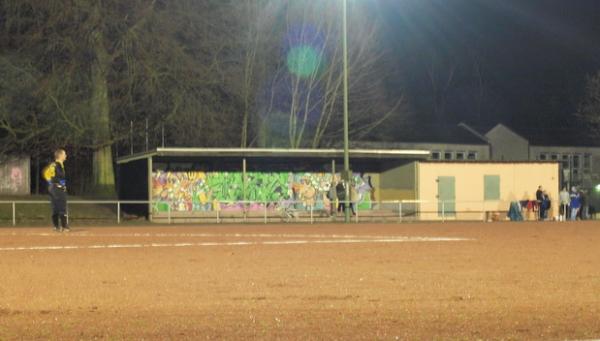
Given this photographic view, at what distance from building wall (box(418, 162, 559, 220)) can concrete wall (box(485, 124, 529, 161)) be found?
30.0 m

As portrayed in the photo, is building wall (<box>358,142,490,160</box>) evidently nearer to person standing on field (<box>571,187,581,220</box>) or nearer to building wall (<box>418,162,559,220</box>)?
building wall (<box>418,162,559,220</box>)

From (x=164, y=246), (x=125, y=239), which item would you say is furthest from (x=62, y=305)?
(x=125, y=239)

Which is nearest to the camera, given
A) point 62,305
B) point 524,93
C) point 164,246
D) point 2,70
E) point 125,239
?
point 62,305

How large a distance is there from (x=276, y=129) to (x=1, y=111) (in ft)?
54.9

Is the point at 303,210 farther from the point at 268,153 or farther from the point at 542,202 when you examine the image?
the point at 542,202

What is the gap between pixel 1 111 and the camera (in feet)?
119

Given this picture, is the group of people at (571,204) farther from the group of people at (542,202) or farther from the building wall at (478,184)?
the group of people at (542,202)

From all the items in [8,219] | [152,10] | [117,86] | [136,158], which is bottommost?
[8,219]

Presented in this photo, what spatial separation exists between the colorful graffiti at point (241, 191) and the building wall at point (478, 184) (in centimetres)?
273

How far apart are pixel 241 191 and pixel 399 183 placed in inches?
279

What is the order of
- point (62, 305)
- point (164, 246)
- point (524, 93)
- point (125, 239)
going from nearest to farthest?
point (62, 305), point (164, 246), point (125, 239), point (524, 93)

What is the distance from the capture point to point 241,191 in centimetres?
3856

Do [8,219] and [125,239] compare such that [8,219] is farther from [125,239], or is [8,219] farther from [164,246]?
[164,246]

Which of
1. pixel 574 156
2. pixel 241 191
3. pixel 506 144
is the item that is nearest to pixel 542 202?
pixel 241 191
